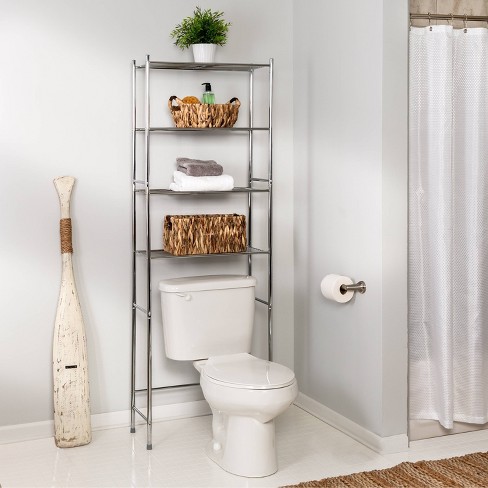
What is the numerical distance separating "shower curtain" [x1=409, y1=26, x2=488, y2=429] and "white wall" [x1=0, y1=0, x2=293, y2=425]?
1.07 m

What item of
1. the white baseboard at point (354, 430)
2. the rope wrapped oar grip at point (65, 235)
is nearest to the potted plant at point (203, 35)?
the rope wrapped oar grip at point (65, 235)

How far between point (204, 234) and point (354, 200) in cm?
71

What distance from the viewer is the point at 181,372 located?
3959 millimetres

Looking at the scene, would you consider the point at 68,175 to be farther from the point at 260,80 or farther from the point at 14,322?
the point at 260,80

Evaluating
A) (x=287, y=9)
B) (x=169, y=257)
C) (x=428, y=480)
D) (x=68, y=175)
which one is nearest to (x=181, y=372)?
(x=169, y=257)

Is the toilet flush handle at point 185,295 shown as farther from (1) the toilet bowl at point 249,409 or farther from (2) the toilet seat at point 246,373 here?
(1) the toilet bowl at point 249,409

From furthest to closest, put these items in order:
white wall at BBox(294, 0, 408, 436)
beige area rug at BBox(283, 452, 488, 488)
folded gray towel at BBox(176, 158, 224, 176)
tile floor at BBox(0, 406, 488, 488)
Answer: folded gray towel at BBox(176, 158, 224, 176)
white wall at BBox(294, 0, 408, 436)
tile floor at BBox(0, 406, 488, 488)
beige area rug at BBox(283, 452, 488, 488)

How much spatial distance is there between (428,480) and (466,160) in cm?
140

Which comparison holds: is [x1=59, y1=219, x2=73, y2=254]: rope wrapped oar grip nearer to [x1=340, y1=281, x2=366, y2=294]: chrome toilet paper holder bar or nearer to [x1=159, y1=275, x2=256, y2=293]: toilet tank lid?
[x1=159, y1=275, x2=256, y2=293]: toilet tank lid

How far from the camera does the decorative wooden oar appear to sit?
3.58m

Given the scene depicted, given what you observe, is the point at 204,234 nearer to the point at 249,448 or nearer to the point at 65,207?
the point at 65,207

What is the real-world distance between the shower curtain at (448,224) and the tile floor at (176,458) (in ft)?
0.83

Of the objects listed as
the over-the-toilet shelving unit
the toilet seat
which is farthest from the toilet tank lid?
the toilet seat

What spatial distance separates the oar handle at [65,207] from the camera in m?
3.58
